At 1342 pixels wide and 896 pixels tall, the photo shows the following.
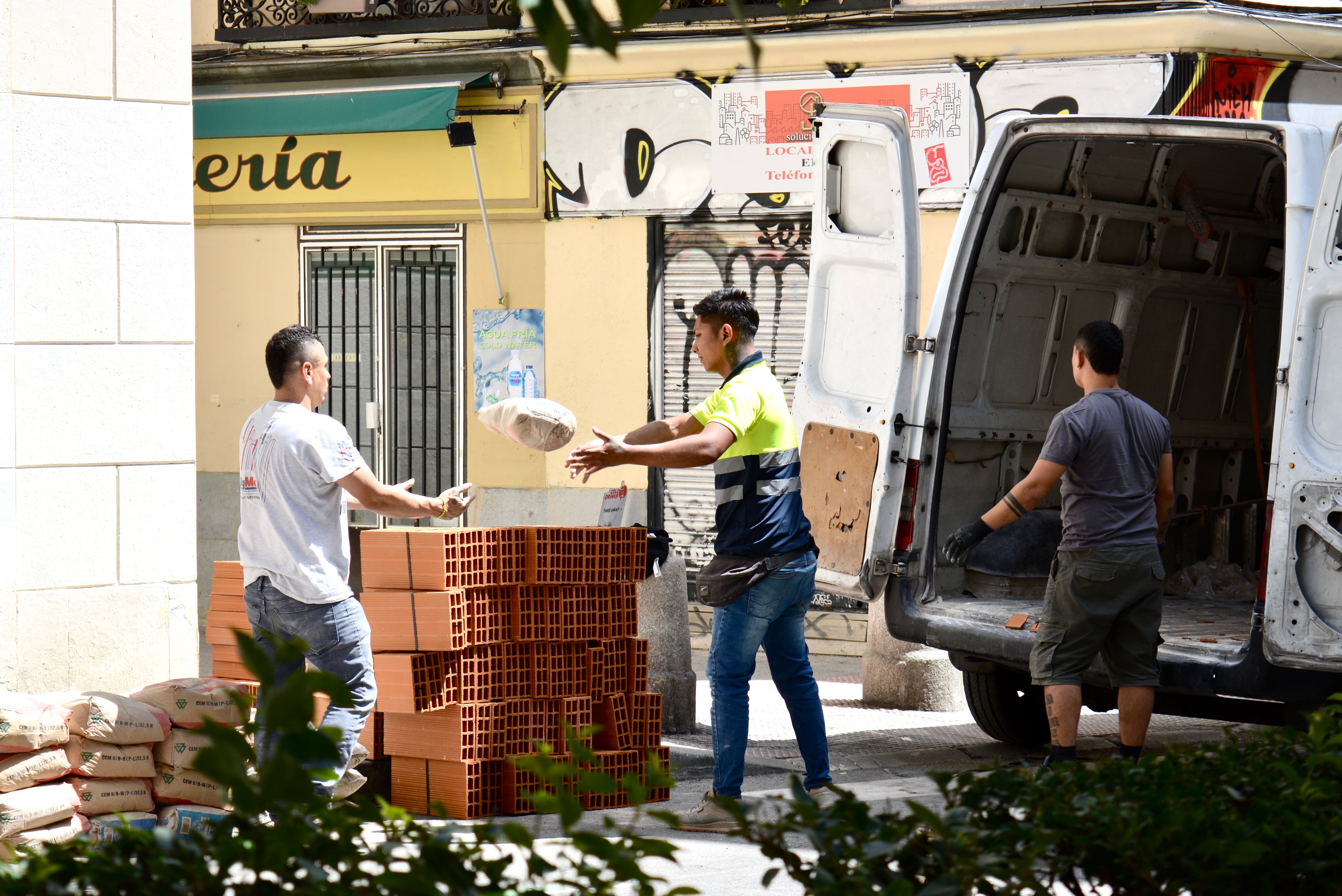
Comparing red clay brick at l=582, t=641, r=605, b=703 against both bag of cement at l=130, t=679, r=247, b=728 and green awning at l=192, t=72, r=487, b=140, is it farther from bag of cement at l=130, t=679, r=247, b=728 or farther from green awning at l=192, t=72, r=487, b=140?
green awning at l=192, t=72, r=487, b=140

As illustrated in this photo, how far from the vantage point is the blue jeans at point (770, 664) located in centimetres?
523

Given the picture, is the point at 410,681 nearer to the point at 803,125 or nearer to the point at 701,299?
the point at 701,299

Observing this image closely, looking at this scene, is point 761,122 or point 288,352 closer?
point 288,352

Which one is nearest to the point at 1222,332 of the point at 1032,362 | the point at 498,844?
the point at 1032,362

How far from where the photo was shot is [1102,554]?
5.33 metres

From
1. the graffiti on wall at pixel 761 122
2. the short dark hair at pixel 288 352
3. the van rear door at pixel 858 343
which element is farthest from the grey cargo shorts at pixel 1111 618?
the graffiti on wall at pixel 761 122

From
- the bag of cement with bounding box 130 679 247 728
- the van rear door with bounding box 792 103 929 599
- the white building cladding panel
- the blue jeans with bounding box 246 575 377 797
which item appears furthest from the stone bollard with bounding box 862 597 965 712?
the bag of cement with bounding box 130 679 247 728

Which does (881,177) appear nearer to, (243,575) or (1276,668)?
(1276,668)

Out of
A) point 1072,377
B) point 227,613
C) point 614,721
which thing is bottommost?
point 614,721

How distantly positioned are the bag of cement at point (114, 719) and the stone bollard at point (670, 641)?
7.91ft

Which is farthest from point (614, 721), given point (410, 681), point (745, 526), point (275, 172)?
point (275, 172)

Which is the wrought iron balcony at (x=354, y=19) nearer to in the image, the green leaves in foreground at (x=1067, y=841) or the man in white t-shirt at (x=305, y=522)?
the man in white t-shirt at (x=305, y=522)

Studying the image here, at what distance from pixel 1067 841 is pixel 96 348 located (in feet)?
16.0

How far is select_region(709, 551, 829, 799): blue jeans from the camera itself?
206 inches
